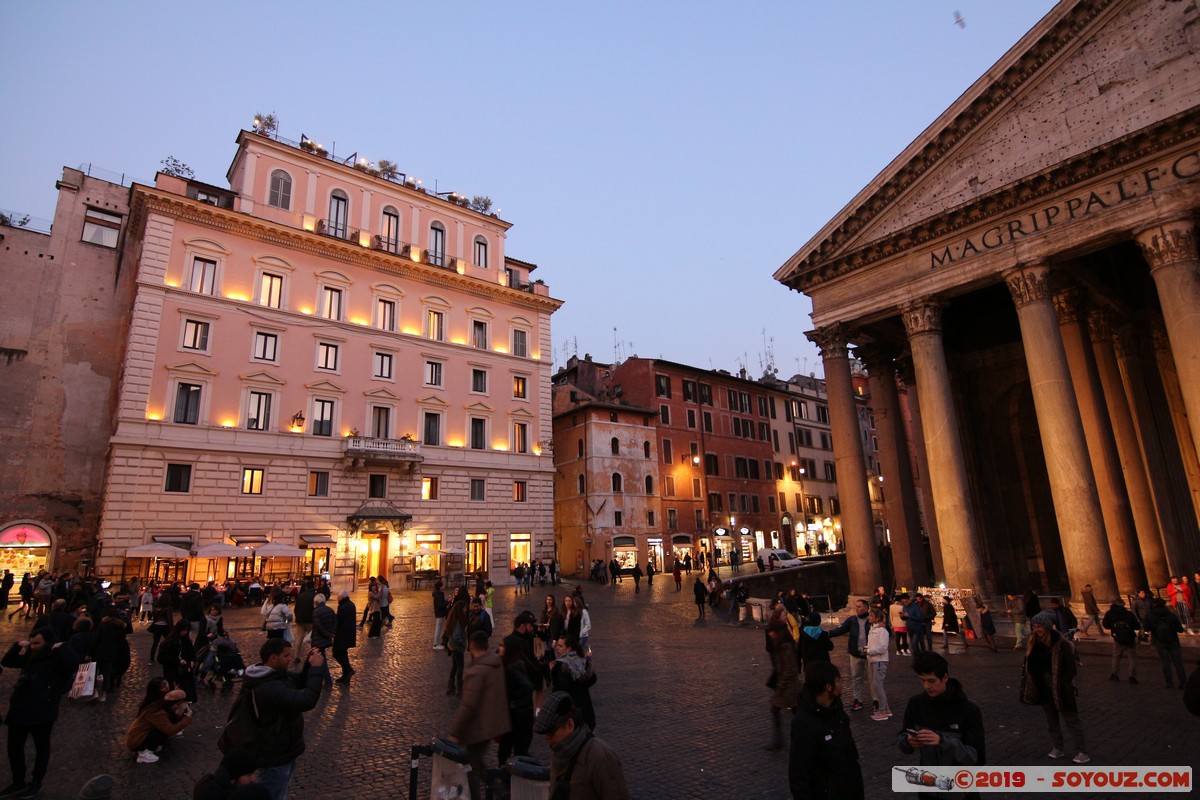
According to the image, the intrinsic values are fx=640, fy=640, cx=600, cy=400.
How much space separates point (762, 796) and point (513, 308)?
108 feet

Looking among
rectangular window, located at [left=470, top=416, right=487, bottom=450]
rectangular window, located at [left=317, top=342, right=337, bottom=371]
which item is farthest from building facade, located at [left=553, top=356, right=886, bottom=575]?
rectangular window, located at [left=317, top=342, right=337, bottom=371]

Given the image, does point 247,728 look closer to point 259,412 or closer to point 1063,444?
point 1063,444

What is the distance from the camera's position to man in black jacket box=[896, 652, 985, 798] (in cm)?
357

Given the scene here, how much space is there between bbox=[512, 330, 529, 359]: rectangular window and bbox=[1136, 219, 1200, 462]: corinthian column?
2811cm

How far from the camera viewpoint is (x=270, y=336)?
1144 inches

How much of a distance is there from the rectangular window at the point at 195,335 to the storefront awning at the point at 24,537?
31.3 ft

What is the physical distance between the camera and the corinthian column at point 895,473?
1975 cm

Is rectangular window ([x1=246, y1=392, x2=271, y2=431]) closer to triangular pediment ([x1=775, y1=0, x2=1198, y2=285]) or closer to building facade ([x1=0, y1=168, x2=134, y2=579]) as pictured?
building facade ([x1=0, y1=168, x2=134, y2=579])

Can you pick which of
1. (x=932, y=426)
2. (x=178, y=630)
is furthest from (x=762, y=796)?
(x=932, y=426)

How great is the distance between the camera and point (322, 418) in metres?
29.6

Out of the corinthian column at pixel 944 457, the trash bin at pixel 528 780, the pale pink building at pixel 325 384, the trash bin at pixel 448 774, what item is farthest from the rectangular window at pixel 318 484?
the trash bin at pixel 528 780

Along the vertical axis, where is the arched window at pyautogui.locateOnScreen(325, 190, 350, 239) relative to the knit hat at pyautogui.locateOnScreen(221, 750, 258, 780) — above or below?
above

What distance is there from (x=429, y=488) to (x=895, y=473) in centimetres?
2121

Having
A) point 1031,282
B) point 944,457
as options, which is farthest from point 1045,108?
point 944,457
